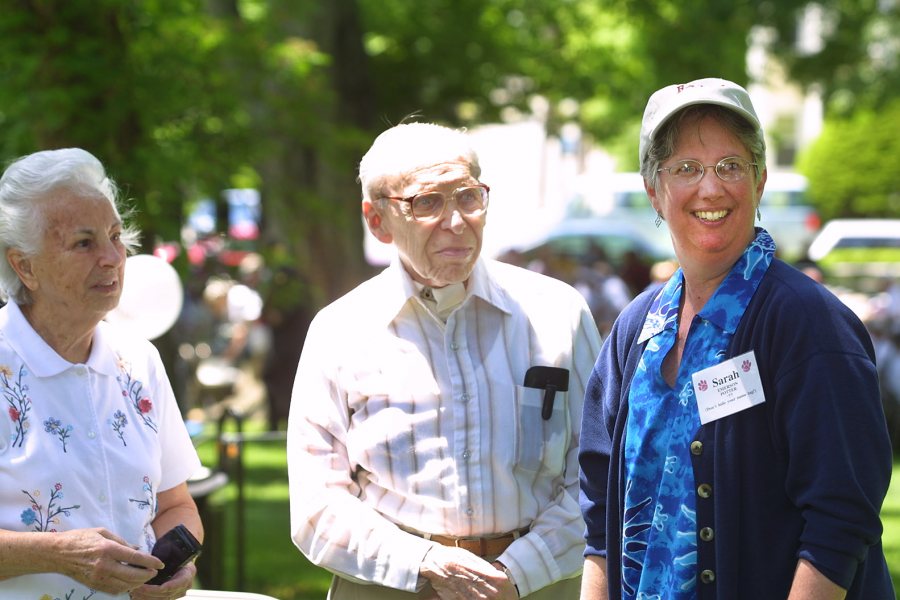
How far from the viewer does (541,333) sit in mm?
3469

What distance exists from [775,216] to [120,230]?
118 ft

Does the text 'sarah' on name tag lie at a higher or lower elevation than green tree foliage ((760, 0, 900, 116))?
lower

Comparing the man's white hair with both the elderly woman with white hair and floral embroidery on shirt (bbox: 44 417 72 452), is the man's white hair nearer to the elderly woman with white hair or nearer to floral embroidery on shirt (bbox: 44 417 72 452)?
the elderly woman with white hair

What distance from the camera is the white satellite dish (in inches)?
199

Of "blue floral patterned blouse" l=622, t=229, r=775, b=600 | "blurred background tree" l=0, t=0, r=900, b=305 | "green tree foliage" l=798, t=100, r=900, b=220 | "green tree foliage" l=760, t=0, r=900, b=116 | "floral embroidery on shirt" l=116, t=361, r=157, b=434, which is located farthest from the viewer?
"green tree foliage" l=798, t=100, r=900, b=220

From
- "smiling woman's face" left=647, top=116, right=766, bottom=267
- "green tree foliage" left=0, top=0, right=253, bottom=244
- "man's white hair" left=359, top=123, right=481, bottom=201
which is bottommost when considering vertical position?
"smiling woman's face" left=647, top=116, right=766, bottom=267

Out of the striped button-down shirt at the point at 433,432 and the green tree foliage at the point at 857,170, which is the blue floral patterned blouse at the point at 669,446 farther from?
the green tree foliage at the point at 857,170

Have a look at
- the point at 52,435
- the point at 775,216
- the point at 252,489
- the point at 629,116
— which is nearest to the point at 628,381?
the point at 52,435

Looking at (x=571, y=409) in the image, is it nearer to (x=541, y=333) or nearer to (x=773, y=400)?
(x=541, y=333)

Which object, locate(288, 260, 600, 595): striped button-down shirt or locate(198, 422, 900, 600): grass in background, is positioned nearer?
locate(288, 260, 600, 595): striped button-down shirt

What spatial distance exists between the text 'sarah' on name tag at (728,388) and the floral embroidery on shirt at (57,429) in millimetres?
1461

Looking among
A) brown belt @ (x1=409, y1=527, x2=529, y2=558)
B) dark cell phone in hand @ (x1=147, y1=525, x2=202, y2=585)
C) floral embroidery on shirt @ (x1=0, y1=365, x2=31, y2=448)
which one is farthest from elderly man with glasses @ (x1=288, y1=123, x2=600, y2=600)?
floral embroidery on shirt @ (x1=0, y1=365, x2=31, y2=448)

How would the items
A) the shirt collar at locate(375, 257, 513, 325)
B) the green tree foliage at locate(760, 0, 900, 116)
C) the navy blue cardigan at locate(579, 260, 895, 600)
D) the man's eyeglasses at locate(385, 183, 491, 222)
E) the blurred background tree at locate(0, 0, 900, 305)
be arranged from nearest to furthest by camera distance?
the navy blue cardigan at locate(579, 260, 895, 600), the man's eyeglasses at locate(385, 183, 491, 222), the shirt collar at locate(375, 257, 513, 325), the blurred background tree at locate(0, 0, 900, 305), the green tree foliage at locate(760, 0, 900, 116)

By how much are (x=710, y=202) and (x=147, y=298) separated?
10.1ft
